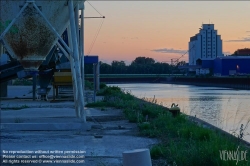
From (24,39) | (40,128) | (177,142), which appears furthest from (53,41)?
(177,142)

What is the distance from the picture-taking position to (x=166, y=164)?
25.1 ft

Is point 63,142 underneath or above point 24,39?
underneath

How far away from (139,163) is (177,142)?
128 inches

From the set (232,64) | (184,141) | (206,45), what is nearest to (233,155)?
(184,141)

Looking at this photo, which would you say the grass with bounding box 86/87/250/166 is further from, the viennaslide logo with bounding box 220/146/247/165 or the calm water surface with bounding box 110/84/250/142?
the calm water surface with bounding box 110/84/250/142

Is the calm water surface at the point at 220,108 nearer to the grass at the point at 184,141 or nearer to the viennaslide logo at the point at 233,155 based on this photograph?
the grass at the point at 184,141

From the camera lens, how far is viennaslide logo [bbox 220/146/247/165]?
6.85 meters

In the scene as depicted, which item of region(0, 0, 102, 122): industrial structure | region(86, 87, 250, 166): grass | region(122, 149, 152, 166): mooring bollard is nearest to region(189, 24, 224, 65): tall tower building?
region(86, 87, 250, 166): grass

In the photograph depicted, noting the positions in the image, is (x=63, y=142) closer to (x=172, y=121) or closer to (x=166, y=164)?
(x=166, y=164)

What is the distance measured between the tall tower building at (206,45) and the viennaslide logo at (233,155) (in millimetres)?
14640

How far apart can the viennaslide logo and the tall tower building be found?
1464 centimetres

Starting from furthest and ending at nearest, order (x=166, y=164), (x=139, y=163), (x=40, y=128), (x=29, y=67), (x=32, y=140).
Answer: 1. (x=29, y=67)
2. (x=40, y=128)
3. (x=32, y=140)
4. (x=166, y=164)
5. (x=139, y=163)

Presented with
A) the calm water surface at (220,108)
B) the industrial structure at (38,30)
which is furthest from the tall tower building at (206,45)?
the industrial structure at (38,30)

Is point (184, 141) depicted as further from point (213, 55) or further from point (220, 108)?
point (213, 55)
